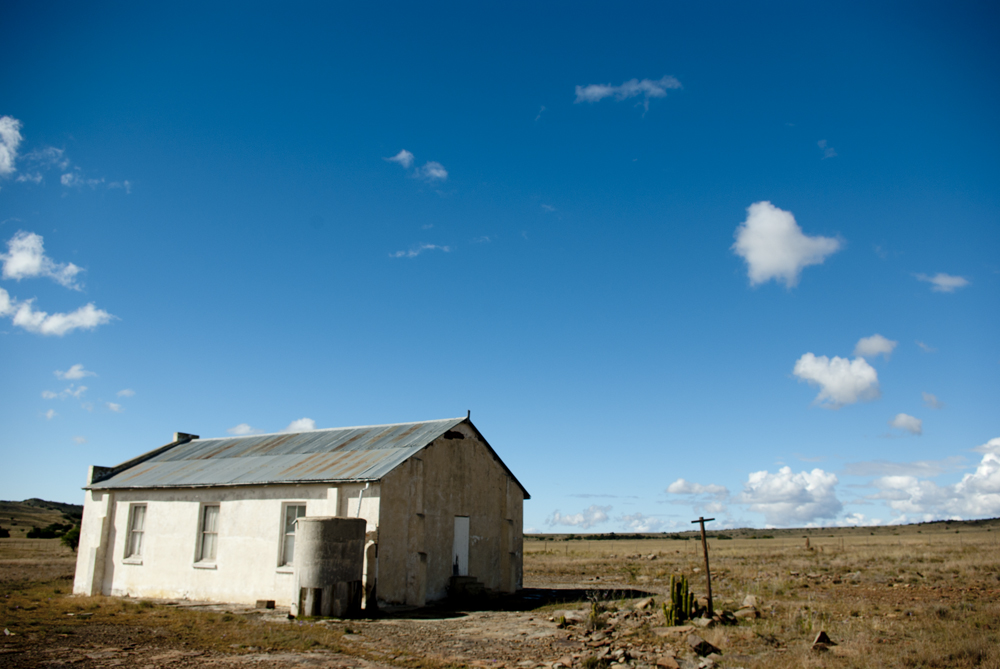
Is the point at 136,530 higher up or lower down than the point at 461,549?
higher up

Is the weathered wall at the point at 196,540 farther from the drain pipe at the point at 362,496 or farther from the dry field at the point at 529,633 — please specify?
the dry field at the point at 529,633

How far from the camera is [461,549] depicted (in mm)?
20906

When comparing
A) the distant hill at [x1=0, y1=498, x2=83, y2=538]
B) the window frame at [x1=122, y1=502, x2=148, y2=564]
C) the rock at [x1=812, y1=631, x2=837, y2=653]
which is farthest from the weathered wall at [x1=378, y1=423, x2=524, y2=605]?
the distant hill at [x1=0, y1=498, x2=83, y2=538]

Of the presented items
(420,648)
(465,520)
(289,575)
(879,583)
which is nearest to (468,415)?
(465,520)

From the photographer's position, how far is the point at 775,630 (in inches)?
520

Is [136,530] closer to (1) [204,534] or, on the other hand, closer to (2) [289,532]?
(1) [204,534]

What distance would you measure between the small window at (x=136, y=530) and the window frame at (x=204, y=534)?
281cm

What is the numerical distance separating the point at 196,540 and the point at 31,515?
100 meters

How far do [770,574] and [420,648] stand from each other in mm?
21344

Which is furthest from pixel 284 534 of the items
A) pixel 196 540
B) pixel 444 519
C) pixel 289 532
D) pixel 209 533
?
pixel 444 519

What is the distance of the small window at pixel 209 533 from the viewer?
1984 cm

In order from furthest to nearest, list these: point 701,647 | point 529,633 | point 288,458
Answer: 1. point 288,458
2. point 529,633
3. point 701,647

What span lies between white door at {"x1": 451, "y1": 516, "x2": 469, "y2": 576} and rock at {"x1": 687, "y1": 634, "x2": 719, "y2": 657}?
33.1 feet

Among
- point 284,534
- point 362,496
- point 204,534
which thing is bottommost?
point 204,534
